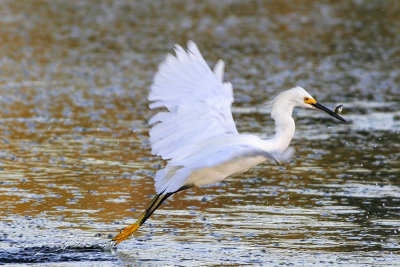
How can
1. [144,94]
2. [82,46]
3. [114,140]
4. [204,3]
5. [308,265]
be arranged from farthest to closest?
[204,3], [82,46], [144,94], [114,140], [308,265]

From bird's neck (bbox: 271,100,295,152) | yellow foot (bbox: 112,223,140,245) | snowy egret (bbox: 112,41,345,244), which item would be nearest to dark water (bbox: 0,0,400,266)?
yellow foot (bbox: 112,223,140,245)

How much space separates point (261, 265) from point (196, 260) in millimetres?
615

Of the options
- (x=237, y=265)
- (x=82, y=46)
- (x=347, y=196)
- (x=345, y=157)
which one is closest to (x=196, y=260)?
(x=237, y=265)

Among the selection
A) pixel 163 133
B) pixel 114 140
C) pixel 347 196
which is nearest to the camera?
pixel 163 133

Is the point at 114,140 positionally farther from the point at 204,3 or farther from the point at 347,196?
the point at 204,3

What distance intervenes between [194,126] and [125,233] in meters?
1.29

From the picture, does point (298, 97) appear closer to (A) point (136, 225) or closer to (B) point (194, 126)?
(B) point (194, 126)

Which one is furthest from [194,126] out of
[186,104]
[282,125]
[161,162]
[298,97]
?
[161,162]

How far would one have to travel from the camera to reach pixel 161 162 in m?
13.7

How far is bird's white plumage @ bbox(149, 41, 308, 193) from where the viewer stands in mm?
9227

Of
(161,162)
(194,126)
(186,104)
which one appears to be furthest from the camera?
(161,162)

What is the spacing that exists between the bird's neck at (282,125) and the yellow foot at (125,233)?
168 cm

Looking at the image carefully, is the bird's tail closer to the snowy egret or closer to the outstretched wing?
the snowy egret

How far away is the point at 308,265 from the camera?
877cm
